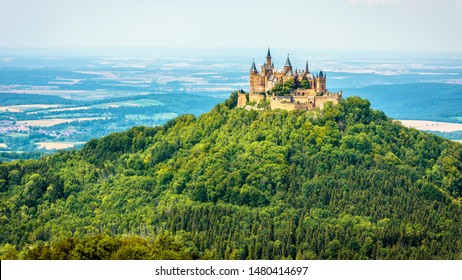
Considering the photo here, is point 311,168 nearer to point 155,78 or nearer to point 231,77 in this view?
Result: point 231,77

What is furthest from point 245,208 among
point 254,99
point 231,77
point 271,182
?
point 231,77

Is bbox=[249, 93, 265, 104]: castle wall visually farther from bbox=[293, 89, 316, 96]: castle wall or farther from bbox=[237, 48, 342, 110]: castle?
bbox=[293, 89, 316, 96]: castle wall

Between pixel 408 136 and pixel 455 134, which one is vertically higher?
pixel 408 136

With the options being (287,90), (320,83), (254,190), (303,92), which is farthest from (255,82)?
(254,190)

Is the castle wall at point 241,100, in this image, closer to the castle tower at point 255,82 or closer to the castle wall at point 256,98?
the castle wall at point 256,98

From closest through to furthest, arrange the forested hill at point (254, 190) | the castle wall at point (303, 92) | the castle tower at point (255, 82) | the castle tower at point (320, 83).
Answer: the forested hill at point (254, 190) < the castle wall at point (303, 92) < the castle tower at point (320, 83) < the castle tower at point (255, 82)

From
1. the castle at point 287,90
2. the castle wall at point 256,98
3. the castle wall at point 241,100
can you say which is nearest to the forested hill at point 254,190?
the castle wall at point 241,100
